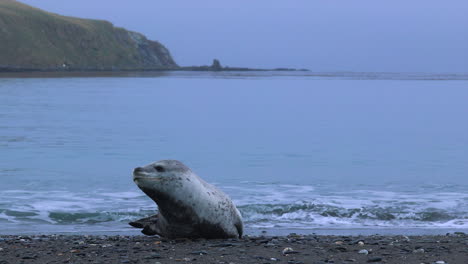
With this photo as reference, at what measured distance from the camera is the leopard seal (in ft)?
30.2

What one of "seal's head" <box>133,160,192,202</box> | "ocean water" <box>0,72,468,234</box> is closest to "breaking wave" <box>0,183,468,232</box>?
"ocean water" <box>0,72,468,234</box>

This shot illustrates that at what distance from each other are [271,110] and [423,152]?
22243 millimetres

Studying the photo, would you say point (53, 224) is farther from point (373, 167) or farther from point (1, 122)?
point (1, 122)

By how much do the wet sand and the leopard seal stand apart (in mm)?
169

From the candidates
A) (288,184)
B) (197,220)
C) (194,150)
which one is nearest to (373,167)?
(288,184)

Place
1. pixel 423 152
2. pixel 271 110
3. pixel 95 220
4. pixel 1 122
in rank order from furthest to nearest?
pixel 271 110, pixel 1 122, pixel 423 152, pixel 95 220

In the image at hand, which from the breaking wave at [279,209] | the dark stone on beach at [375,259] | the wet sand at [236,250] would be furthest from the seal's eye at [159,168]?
the breaking wave at [279,209]

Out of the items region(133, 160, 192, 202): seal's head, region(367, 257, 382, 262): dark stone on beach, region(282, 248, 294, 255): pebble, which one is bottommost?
region(282, 248, 294, 255): pebble

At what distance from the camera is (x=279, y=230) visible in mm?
12320

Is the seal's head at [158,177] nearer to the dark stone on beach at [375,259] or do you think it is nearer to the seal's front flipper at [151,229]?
the seal's front flipper at [151,229]

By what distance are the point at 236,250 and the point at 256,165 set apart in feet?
40.5

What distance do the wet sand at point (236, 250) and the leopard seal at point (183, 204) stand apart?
169 millimetres

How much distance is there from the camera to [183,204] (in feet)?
30.9

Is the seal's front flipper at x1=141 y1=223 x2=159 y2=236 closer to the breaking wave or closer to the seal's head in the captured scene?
the seal's head
